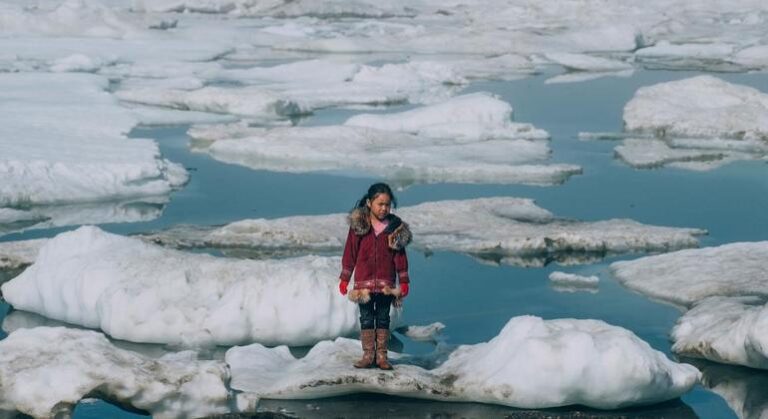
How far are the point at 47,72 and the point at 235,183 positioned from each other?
8614 mm

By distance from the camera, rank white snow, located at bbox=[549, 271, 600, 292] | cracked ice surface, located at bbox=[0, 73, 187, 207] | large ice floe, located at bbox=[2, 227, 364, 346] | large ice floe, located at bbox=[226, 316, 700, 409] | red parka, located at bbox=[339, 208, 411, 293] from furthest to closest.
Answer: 1. cracked ice surface, located at bbox=[0, 73, 187, 207]
2. white snow, located at bbox=[549, 271, 600, 292]
3. large ice floe, located at bbox=[2, 227, 364, 346]
4. red parka, located at bbox=[339, 208, 411, 293]
5. large ice floe, located at bbox=[226, 316, 700, 409]

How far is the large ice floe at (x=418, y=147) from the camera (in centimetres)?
1210

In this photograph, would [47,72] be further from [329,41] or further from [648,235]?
[648,235]

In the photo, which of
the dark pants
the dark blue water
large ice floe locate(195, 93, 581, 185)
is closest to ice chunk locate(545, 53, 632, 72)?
the dark blue water

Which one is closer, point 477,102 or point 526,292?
point 526,292

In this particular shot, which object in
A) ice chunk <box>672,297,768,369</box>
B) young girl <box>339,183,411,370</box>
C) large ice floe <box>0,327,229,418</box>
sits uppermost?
young girl <box>339,183,411,370</box>

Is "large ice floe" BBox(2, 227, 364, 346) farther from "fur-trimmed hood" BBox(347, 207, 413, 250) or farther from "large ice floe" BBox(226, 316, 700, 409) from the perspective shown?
"fur-trimmed hood" BBox(347, 207, 413, 250)

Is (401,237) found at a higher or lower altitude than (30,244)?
higher

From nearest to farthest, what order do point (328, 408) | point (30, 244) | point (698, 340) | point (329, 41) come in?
point (328, 408), point (698, 340), point (30, 244), point (329, 41)

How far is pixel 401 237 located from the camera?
18.4 feet

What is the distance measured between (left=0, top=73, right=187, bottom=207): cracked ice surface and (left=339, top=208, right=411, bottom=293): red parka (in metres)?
5.51

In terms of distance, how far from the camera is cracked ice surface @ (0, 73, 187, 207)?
10.9m

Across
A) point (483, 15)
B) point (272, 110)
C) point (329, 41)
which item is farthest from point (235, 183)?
point (483, 15)

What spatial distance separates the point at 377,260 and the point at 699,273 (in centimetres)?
297
